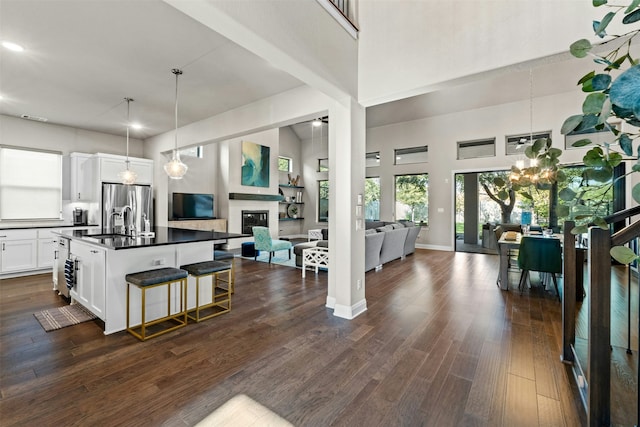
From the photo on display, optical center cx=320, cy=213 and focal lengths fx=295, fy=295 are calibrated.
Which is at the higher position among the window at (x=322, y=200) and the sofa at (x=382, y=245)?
the window at (x=322, y=200)

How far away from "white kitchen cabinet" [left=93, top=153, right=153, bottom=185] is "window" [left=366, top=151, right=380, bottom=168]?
6341 millimetres

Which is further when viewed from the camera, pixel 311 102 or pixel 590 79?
pixel 311 102

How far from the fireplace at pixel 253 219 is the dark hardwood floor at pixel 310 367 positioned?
525 cm

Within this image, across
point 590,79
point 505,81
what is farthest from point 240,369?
point 505,81

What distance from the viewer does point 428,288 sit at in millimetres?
4531

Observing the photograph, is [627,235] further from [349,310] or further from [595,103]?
[349,310]

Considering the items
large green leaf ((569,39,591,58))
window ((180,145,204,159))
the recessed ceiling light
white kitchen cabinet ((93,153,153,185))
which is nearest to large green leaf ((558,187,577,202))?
large green leaf ((569,39,591,58))

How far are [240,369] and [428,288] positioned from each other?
3177mm

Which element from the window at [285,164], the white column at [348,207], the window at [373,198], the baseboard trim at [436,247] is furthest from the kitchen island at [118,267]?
the window at [285,164]

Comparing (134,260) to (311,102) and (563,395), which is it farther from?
(563,395)

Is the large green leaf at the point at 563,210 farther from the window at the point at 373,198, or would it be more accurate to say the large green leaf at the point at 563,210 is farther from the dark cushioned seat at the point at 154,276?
the window at the point at 373,198

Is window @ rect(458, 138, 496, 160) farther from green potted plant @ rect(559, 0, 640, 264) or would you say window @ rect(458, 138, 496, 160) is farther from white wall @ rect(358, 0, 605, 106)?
green potted plant @ rect(559, 0, 640, 264)

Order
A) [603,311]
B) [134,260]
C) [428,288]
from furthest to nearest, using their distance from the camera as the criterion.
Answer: [428,288], [134,260], [603,311]

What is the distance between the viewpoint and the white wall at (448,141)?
6.90 m
